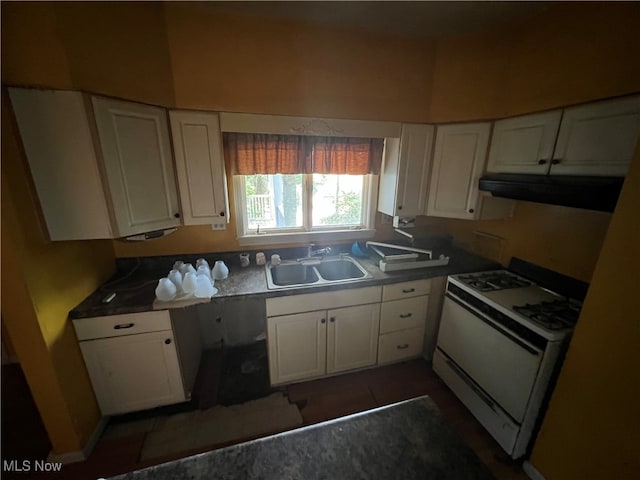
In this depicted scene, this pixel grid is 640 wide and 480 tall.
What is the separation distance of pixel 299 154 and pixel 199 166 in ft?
2.35

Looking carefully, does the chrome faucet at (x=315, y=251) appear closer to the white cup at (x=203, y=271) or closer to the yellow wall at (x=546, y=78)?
the white cup at (x=203, y=271)

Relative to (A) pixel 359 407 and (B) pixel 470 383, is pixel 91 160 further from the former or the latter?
(B) pixel 470 383

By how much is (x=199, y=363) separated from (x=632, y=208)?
281 cm

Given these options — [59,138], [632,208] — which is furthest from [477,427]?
[59,138]

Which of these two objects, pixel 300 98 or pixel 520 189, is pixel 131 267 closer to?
pixel 300 98

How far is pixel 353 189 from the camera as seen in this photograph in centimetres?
234

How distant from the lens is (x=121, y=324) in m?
1.52

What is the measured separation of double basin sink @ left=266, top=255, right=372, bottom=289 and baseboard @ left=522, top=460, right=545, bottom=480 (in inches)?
56.9

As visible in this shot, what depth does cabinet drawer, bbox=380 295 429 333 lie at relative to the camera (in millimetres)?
1993

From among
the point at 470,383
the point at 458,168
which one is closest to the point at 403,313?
the point at 470,383

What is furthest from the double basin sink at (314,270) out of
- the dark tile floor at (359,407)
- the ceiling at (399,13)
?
the ceiling at (399,13)

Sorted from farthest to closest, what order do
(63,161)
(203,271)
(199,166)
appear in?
(203,271), (199,166), (63,161)

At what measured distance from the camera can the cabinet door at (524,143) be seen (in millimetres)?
1467

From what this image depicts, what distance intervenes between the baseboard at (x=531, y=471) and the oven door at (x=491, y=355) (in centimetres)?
Answer: 25
